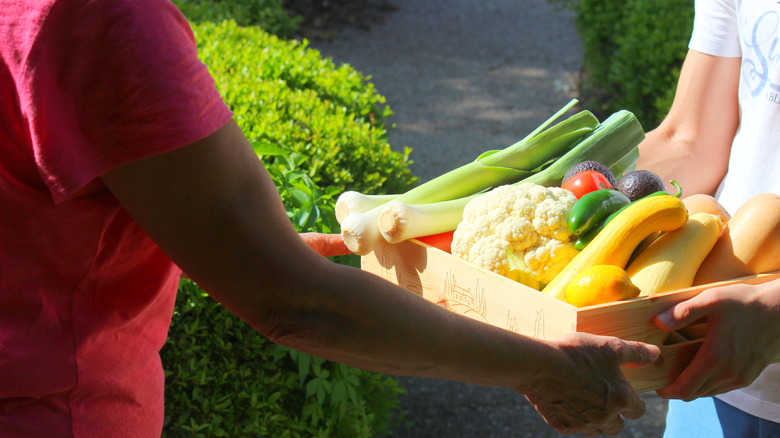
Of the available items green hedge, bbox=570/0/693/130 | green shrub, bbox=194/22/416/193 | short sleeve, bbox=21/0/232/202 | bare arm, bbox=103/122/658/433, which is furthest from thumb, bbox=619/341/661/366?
green hedge, bbox=570/0/693/130

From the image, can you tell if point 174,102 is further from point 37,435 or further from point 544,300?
point 544,300

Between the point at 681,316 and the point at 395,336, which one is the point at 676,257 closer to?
the point at 681,316

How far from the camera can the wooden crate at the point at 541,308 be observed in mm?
1378

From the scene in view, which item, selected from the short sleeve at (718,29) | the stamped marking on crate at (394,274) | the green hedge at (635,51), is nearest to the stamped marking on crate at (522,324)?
the stamped marking on crate at (394,274)

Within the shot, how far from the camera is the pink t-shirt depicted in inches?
36.5

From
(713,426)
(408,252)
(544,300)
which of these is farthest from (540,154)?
(713,426)

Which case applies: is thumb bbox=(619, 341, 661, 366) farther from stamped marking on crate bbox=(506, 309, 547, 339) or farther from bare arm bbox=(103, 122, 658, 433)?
stamped marking on crate bbox=(506, 309, 547, 339)

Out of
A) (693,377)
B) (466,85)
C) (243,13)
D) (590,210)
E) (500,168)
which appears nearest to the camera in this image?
(693,377)

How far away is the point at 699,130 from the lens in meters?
1.99

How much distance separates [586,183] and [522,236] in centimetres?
26

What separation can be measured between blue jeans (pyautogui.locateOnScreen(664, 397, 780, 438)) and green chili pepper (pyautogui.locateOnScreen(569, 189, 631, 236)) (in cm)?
71

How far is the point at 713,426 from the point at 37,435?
166cm

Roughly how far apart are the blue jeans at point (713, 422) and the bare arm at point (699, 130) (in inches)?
23.7

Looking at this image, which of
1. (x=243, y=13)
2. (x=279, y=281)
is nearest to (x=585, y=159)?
(x=279, y=281)
